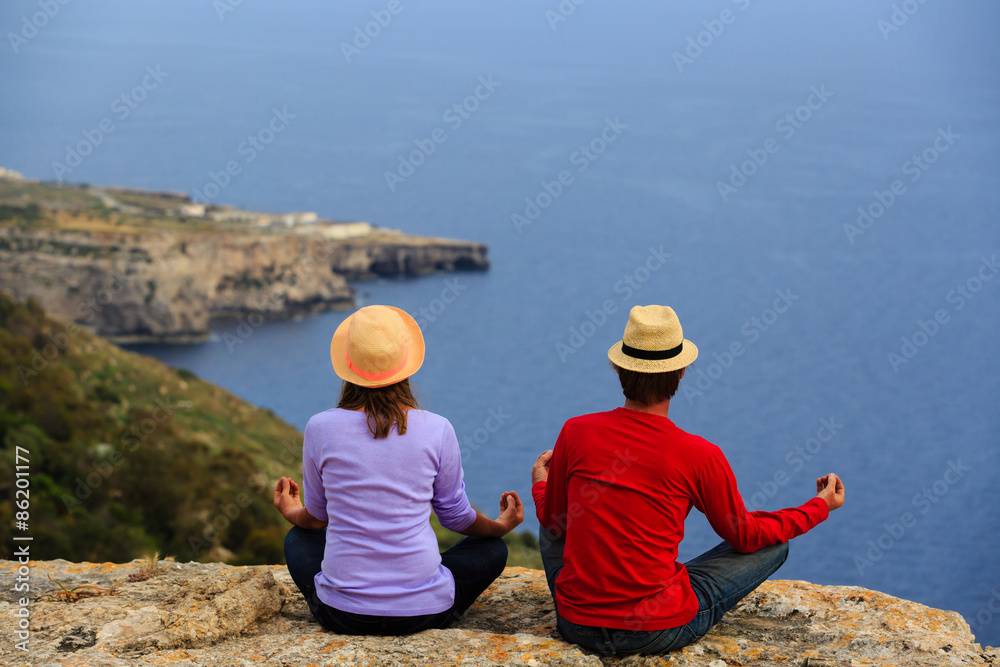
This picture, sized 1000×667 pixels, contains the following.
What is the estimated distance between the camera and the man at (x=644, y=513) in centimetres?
346

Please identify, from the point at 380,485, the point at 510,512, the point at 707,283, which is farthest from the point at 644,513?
the point at 707,283

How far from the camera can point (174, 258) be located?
92500mm

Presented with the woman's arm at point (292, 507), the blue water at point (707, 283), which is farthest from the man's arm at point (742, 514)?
the blue water at point (707, 283)

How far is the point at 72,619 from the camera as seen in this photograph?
4188mm

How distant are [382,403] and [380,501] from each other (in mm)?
403

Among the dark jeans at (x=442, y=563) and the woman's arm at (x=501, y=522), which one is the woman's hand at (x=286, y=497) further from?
the woman's arm at (x=501, y=522)

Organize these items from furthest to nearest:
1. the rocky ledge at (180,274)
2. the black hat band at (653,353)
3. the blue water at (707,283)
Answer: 1. the rocky ledge at (180,274)
2. the blue water at (707,283)
3. the black hat band at (653,353)

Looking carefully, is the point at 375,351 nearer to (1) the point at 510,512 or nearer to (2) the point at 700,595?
(1) the point at 510,512

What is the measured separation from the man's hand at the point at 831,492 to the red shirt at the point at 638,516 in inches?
6.4

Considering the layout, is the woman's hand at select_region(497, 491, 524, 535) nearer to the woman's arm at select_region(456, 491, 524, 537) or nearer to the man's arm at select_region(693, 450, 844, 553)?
the woman's arm at select_region(456, 491, 524, 537)

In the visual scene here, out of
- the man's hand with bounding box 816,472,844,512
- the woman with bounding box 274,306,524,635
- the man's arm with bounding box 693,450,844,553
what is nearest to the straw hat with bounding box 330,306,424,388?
the woman with bounding box 274,306,524,635

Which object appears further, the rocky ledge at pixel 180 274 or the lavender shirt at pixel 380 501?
the rocky ledge at pixel 180 274

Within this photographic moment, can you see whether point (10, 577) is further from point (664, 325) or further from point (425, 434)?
point (664, 325)

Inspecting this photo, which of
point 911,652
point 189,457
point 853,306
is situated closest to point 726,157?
→ point 853,306
